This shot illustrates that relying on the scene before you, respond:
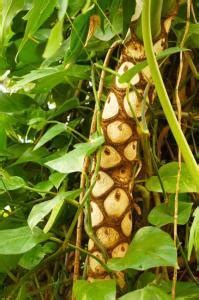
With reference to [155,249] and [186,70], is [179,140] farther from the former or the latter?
[186,70]

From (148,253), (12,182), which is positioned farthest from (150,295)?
(12,182)

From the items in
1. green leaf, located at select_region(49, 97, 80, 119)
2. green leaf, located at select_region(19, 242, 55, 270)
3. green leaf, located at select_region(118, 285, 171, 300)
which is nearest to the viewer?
green leaf, located at select_region(118, 285, 171, 300)

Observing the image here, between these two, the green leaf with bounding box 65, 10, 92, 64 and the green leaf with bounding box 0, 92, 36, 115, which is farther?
the green leaf with bounding box 0, 92, 36, 115

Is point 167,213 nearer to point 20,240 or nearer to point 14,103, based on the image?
point 20,240

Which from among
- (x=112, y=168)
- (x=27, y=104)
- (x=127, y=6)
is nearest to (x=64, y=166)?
(x=112, y=168)

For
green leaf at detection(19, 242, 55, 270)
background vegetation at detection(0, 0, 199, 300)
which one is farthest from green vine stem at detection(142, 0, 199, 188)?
green leaf at detection(19, 242, 55, 270)

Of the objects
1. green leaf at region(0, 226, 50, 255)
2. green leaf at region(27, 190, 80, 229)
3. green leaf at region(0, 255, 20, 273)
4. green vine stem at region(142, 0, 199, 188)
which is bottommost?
green leaf at region(0, 255, 20, 273)

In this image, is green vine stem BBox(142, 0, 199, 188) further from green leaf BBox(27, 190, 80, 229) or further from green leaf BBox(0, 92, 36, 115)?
green leaf BBox(0, 92, 36, 115)

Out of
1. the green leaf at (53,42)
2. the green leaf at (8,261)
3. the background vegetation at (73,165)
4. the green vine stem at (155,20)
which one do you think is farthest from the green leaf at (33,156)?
the green leaf at (53,42)
